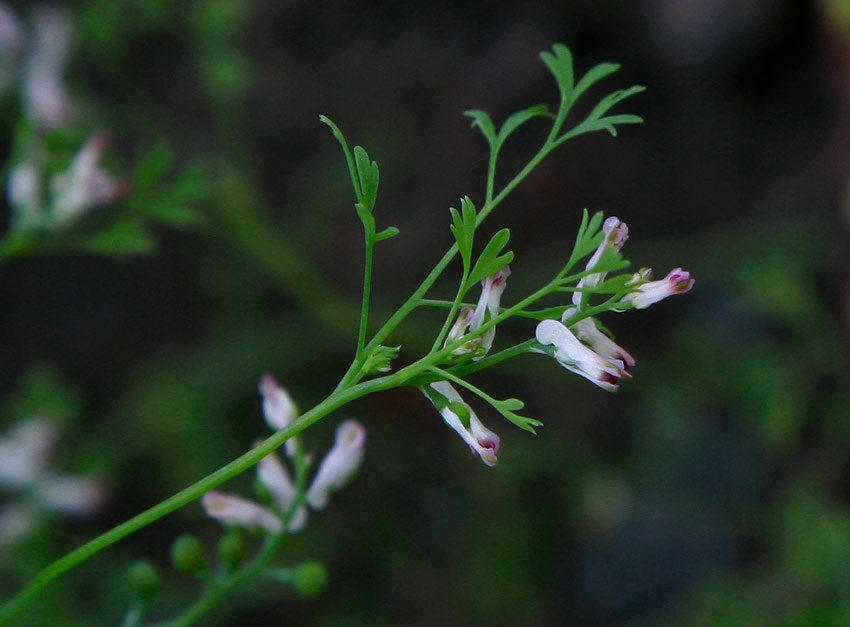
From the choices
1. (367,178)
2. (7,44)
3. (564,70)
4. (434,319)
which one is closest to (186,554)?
(367,178)

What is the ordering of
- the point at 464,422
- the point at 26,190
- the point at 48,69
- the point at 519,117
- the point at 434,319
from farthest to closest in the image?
1. the point at 434,319
2. the point at 48,69
3. the point at 26,190
4. the point at 519,117
5. the point at 464,422

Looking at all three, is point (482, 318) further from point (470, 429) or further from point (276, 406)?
point (276, 406)

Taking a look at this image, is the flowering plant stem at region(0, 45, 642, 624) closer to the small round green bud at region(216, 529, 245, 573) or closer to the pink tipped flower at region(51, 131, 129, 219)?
the small round green bud at region(216, 529, 245, 573)

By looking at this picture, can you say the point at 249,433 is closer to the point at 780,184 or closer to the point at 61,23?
the point at 61,23

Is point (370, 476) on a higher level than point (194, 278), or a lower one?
lower

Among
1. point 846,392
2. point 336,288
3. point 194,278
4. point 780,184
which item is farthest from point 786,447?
point 194,278

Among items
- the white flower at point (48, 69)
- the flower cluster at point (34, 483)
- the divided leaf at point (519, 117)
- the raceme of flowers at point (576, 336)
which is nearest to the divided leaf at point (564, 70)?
the divided leaf at point (519, 117)
